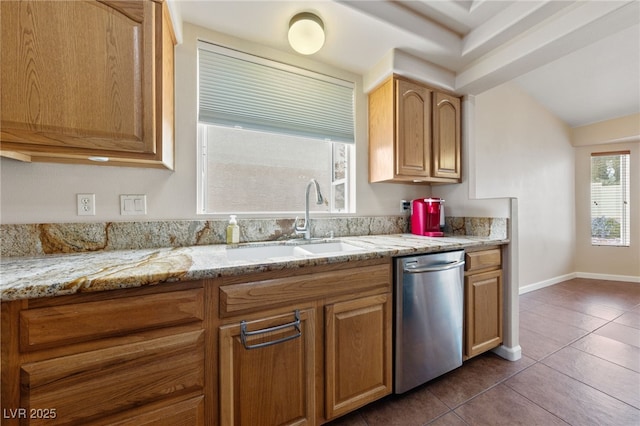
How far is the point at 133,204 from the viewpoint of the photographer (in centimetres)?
140

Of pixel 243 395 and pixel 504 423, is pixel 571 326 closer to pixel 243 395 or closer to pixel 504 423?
pixel 504 423

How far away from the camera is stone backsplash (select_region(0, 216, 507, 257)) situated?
119cm

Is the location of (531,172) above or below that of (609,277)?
above

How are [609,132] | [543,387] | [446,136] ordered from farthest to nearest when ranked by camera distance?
[609,132] < [446,136] < [543,387]

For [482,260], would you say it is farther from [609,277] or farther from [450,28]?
[609,277]

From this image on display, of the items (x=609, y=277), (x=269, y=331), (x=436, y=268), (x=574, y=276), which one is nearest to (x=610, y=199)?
(x=609, y=277)

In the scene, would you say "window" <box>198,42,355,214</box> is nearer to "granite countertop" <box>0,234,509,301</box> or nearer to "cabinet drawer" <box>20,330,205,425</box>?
"granite countertop" <box>0,234,509,301</box>

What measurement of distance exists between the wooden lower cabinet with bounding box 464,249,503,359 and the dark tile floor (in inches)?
7.1

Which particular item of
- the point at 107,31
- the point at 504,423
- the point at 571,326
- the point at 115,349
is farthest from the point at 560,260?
the point at 107,31

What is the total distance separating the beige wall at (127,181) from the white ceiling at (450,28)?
12 cm

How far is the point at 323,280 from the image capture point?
116 cm

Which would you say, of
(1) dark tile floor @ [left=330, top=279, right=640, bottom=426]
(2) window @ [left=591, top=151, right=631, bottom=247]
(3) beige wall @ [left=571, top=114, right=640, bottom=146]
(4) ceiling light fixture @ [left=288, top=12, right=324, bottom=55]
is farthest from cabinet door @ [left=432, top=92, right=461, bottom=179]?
(2) window @ [left=591, top=151, right=631, bottom=247]

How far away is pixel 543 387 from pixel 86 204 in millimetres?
2882

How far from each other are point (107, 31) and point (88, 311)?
114cm
